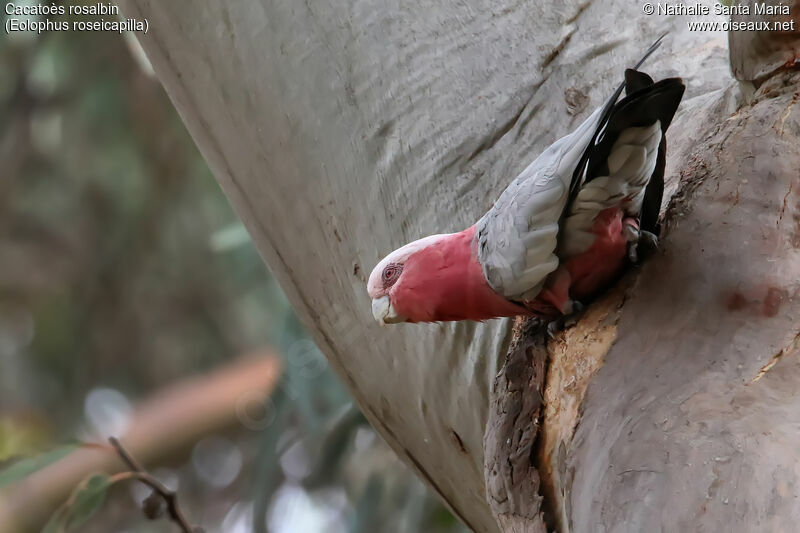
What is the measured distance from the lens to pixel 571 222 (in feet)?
4.73

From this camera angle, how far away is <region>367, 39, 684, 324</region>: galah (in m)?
1.31

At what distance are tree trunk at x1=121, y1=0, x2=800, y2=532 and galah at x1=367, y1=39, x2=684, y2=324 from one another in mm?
59

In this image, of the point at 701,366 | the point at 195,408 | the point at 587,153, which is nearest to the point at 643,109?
the point at 587,153

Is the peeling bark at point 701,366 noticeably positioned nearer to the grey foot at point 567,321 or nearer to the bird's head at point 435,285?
the grey foot at point 567,321

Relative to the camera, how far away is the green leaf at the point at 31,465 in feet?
7.83

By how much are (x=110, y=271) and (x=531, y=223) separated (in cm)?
395

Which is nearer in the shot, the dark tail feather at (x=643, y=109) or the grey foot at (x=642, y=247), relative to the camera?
the dark tail feather at (x=643, y=109)

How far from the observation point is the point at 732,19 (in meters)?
1.39

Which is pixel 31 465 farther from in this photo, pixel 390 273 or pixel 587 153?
pixel 587 153

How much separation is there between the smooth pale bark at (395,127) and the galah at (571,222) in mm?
194

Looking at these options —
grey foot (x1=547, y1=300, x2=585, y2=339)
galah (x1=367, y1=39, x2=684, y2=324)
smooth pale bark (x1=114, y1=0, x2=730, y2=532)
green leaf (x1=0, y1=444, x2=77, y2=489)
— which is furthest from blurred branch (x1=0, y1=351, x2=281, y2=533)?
grey foot (x1=547, y1=300, x2=585, y2=339)

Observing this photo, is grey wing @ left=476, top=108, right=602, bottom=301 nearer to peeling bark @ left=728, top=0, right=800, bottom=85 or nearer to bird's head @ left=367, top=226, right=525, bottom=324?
bird's head @ left=367, top=226, right=525, bottom=324

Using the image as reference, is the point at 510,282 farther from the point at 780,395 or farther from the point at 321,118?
the point at 321,118

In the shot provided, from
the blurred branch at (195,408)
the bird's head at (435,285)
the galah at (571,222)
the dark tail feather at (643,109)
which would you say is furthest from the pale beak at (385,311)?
the blurred branch at (195,408)
